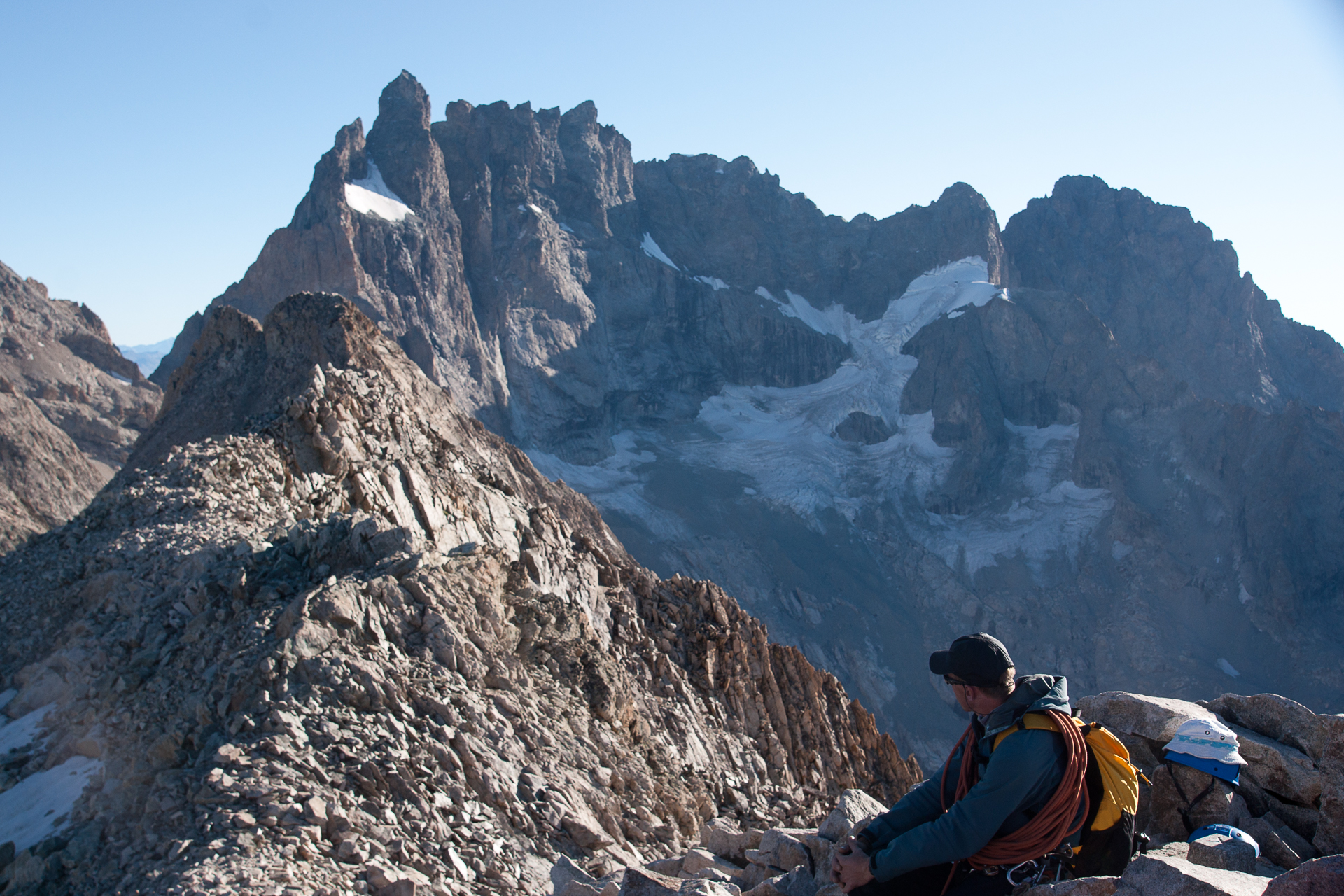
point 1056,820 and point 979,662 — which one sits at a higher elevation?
point 979,662

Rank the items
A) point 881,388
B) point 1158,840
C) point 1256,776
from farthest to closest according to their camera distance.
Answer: point 881,388 → point 1256,776 → point 1158,840

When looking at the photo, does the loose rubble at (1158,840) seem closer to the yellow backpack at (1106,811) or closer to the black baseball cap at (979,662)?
the yellow backpack at (1106,811)

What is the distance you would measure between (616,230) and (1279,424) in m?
68.7

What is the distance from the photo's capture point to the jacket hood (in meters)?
4.18

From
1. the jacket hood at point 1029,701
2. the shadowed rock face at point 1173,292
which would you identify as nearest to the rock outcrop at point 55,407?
the jacket hood at point 1029,701

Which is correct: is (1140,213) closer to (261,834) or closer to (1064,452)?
(1064,452)

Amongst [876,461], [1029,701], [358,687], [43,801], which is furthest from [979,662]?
[876,461]

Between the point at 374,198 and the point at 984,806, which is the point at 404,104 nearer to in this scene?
the point at 374,198

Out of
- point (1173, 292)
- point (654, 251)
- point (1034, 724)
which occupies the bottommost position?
point (1034, 724)

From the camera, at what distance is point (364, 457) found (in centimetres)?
1612

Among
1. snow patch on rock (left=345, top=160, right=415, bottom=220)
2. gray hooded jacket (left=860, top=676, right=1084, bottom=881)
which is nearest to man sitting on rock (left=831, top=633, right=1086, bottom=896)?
gray hooded jacket (left=860, top=676, right=1084, bottom=881)

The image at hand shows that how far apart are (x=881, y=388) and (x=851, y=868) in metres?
97.8

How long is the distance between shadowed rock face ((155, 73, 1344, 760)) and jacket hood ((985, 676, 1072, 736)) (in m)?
57.5

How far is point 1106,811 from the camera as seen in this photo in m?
4.29
